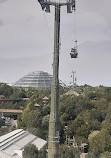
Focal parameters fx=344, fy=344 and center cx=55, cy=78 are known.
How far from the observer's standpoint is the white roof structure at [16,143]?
30.4 m

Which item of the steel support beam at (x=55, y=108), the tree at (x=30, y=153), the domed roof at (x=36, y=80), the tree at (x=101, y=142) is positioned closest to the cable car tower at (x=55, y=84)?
the steel support beam at (x=55, y=108)

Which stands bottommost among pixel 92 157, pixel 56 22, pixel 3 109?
pixel 92 157

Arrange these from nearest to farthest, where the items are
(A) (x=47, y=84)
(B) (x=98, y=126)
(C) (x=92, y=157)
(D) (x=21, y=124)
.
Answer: (C) (x=92, y=157) < (B) (x=98, y=126) < (D) (x=21, y=124) < (A) (x=47, y=84)

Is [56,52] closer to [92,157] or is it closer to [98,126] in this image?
[92,157]

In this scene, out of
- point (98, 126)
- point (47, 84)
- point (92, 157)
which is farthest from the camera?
point (47, 84)

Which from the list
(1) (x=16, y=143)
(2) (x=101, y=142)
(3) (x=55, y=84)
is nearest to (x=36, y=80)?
(1) (x=16, y=143)

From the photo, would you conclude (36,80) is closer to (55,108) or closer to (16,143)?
(16,143)

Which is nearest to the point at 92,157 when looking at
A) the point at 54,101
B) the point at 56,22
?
the point at 54,101

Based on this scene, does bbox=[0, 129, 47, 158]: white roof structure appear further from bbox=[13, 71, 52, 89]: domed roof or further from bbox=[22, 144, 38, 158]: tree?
bbox=[13, 71, 52, 89]: domed roof

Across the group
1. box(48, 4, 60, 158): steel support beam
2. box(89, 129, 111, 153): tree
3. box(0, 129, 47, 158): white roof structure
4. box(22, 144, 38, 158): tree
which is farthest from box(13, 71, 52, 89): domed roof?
box(48, 4, 60, 158): steel support beam

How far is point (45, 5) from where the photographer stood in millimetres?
18703

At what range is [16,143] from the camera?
35188mm

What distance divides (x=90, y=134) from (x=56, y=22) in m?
22.4

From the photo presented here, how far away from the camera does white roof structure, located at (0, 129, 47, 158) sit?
99.9 feet
